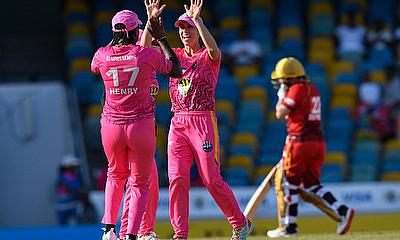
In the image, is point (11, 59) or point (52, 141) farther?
point (11, 59)

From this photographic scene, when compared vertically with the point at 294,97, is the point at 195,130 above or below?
below

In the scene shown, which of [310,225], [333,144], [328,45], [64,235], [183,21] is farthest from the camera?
[328,45]

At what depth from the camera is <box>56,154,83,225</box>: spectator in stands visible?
21.1 metres

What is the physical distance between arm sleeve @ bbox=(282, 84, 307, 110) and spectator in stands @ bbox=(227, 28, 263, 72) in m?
9.19

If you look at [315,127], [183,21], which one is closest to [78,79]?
[315,127]

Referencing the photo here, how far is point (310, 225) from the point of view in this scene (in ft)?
64.2

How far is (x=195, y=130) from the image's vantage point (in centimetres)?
1227

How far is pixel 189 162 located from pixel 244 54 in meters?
11.8

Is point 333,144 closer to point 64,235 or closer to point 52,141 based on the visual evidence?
point 52,141

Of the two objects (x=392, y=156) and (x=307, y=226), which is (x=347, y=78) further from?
(x=307, y=226)

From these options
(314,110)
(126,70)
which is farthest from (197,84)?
(314,110)

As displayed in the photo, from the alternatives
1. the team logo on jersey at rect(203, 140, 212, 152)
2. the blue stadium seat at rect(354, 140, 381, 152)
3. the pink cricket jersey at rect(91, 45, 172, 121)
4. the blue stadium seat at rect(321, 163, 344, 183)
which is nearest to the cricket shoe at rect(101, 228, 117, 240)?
the pink cricket jersey at rect(91, 45, 172, 121)

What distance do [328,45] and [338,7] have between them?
50.0 inches

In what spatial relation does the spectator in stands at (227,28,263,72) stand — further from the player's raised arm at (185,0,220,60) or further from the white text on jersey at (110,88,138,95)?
the white text on jersey at (110,88,138,95)
